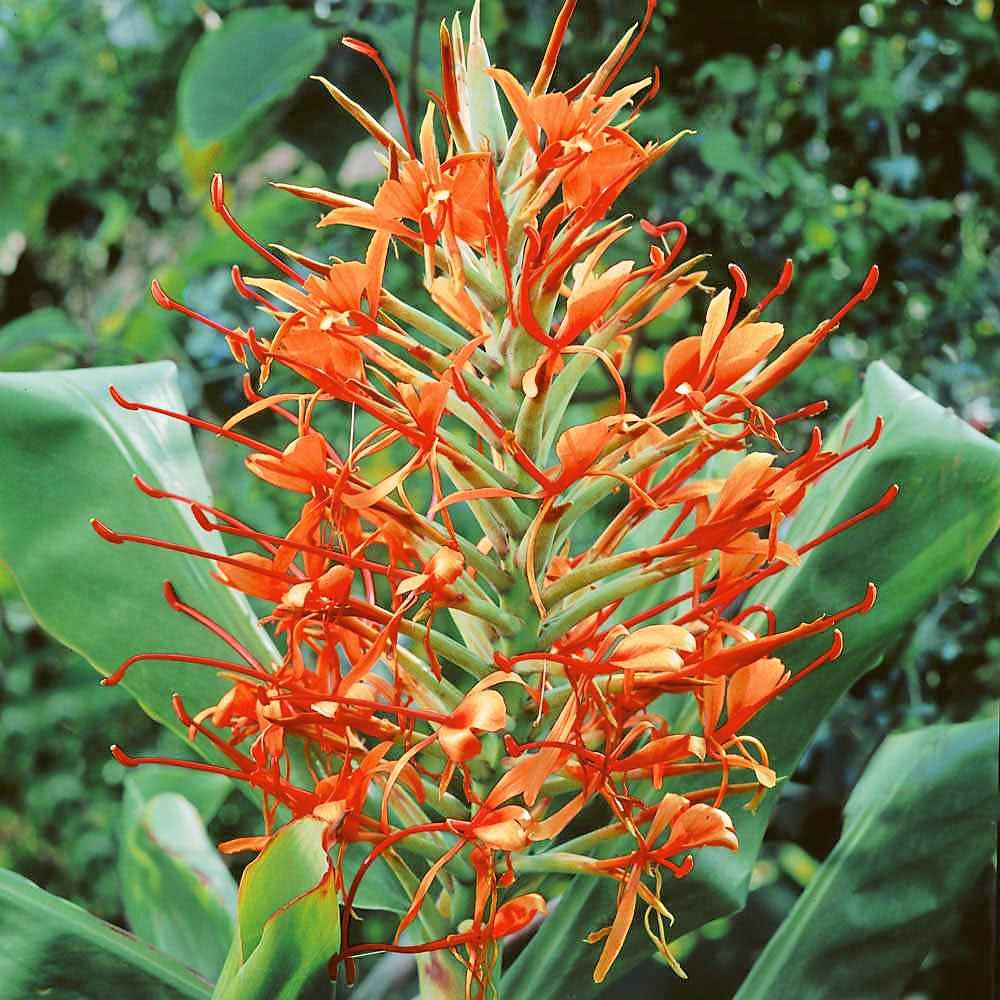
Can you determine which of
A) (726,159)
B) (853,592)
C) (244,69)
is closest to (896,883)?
(853,592)

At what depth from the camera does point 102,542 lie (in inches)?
23.5

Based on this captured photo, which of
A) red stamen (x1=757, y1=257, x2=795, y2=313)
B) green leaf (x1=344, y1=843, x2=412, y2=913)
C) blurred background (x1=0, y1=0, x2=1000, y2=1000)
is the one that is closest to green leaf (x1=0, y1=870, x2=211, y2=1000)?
green leaf (x1=344, y1=843, x2=412, y2=913)

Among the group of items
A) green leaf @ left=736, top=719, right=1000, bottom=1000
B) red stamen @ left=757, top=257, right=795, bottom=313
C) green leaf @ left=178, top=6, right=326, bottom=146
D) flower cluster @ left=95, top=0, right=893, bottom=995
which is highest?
green leaf @ left=178, top=6, right=326, bottom=146

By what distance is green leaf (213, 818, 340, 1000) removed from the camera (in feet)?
1.23

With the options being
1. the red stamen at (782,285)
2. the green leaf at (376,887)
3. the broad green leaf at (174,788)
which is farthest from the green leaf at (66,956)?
the red stamen at (782,285)

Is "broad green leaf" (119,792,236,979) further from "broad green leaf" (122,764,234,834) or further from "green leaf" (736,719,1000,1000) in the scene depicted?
"green leaf" (736,719,1000,1000)

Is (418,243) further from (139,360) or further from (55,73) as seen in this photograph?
(55,73)

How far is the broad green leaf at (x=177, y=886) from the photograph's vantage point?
68 cm

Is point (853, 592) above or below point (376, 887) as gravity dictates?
above

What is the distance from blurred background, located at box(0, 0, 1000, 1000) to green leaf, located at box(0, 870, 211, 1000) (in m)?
0.48

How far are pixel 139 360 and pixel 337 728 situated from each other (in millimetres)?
690

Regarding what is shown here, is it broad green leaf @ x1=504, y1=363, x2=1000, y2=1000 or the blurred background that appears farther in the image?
the blurred background

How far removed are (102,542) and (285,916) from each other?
0.91ft

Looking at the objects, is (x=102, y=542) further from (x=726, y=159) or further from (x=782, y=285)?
(x=726, y=159)
